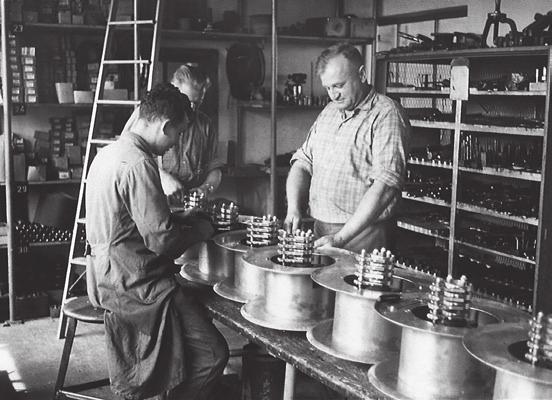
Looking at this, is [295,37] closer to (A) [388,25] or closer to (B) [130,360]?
(A) [388,25]

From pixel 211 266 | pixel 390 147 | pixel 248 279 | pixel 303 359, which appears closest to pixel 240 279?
pixel 248 279

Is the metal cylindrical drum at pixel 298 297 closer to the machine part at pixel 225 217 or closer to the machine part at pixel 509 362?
the machine part at pixel 509 362

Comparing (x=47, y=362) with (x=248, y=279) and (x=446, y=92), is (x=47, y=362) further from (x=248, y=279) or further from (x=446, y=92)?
(x=446, y=92)

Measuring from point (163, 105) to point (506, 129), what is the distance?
3256 millimetres

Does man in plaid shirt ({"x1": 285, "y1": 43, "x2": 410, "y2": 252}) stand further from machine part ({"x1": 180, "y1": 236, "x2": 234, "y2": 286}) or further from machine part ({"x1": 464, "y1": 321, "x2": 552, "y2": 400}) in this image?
machine part ({"x1": 464, "y1": 321, "x2": 552, "y2": 400})

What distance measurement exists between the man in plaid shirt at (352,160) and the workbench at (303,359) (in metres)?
0.69

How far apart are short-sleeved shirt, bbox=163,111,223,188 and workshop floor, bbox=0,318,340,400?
117 cm

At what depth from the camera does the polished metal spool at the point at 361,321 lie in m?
2.24

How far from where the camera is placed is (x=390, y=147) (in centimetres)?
346

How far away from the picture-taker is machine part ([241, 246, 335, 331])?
2.55 meters

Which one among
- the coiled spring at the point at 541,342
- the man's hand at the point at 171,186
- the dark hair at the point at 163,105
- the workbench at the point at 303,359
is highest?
the dark hair at the point at 163,105

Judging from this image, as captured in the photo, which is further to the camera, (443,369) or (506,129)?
(506,129)

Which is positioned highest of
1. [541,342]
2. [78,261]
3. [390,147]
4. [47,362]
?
[390,147]

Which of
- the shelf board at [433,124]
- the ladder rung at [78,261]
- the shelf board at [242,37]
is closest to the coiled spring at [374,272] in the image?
the ladder rung at [78,261]
